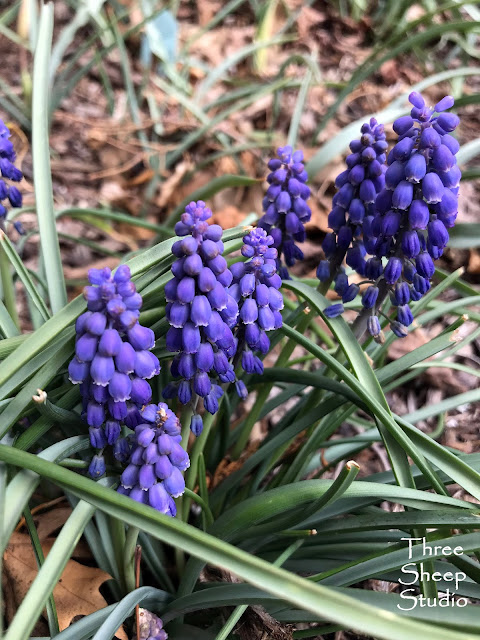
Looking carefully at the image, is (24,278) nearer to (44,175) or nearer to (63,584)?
(44,175)

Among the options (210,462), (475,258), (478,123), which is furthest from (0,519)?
(478,123)

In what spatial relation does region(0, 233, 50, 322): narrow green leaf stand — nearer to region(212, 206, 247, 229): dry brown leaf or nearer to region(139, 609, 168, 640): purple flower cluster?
region(139, 609, 168, 640): purple flower cluster

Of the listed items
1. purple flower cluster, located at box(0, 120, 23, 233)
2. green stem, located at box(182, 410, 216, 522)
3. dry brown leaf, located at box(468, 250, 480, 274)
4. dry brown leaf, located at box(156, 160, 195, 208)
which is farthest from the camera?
dry brown leaf, located at box(156, 160, 195, 208)

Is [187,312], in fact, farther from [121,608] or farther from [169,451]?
[121,608]

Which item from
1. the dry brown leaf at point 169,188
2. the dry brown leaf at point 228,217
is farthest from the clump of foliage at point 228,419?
the dry brown leaf at point 169,188

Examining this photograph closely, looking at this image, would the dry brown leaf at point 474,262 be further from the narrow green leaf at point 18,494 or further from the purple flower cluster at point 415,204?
the narrow green leaf at point 18,494

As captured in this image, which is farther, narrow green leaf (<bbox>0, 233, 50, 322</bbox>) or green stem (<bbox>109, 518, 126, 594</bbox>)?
narrow green leaf (<bbox>0, 233, 50, 322</bbox>)

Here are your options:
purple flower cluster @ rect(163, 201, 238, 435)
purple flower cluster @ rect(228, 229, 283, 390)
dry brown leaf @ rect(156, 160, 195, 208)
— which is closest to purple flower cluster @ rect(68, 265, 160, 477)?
purple flower cluster @ rect(163, 201, 238, 435)
